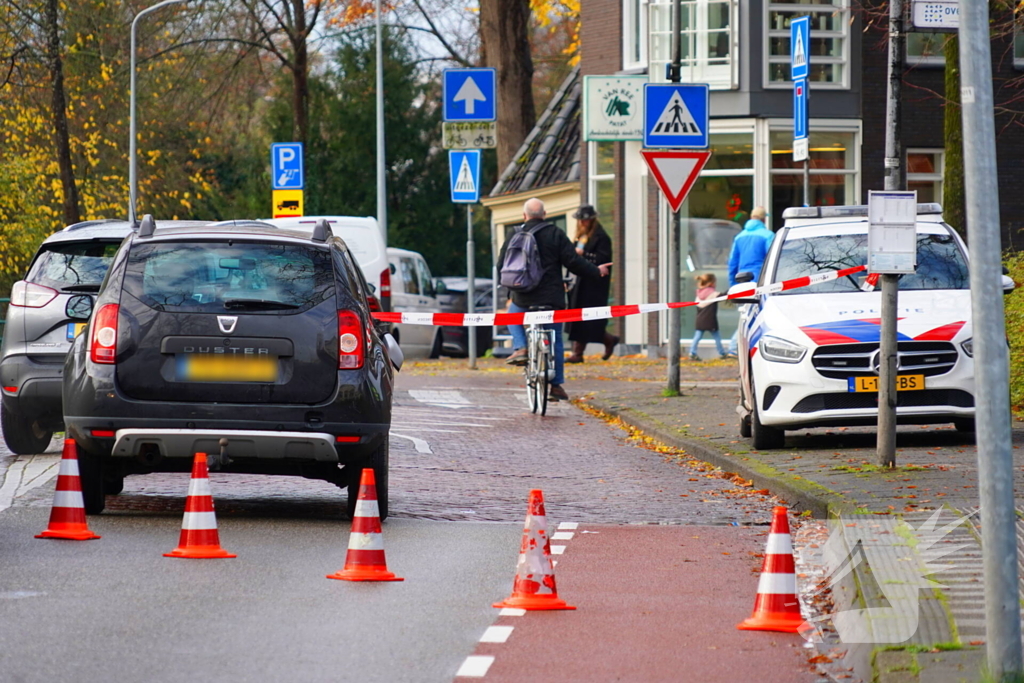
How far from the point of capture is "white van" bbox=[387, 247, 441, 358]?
97.6 feet

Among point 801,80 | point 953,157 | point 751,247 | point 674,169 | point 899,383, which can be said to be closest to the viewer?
point 899,383

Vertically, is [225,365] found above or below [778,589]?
above

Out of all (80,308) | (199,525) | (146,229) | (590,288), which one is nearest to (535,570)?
(199,525)

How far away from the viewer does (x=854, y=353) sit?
1244 cm

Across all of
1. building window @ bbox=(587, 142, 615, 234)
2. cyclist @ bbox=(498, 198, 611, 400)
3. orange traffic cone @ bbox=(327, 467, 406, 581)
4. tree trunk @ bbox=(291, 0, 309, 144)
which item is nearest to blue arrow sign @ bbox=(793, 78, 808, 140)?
cyclist @ bbox=(498, 198, 611, 400)

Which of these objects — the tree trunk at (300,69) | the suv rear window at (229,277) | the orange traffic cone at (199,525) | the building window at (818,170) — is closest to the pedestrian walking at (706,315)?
the building window at (818,170)

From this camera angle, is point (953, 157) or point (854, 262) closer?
point (854, 262)

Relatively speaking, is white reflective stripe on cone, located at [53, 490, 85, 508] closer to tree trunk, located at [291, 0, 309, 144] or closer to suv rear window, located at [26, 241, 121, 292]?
suv rear window, located at [26, 241, 121, 292]

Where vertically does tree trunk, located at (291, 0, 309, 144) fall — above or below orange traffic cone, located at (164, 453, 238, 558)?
above

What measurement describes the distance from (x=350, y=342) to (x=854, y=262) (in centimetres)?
569

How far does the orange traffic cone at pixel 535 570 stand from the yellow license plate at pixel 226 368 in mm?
2579

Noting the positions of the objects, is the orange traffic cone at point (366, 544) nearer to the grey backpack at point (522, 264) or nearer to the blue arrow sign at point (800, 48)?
the grey backpack at point (522, 264)

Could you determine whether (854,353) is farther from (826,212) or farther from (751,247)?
(751,247)

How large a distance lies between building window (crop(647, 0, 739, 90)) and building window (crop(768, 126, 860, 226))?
127cm
